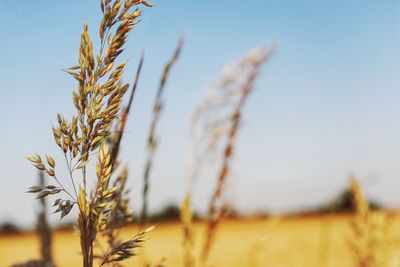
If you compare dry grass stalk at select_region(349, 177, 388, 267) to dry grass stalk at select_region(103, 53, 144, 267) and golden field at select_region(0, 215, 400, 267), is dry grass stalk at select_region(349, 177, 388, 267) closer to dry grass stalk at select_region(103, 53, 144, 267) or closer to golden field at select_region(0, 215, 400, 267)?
golden field at select_region(0, 215, 400, 267)

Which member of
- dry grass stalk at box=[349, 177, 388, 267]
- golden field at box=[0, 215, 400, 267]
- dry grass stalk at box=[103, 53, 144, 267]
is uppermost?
dry grass stalk at box=[103, 53, 144, 267]

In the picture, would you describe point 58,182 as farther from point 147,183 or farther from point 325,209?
point 325,209

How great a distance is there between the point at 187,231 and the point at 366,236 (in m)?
0.92

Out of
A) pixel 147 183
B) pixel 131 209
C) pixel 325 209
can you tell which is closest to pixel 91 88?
pixel 131 209

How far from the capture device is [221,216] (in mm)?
2053

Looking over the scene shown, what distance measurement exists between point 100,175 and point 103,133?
0.29 feet

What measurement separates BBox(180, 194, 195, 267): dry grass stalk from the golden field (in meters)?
0.08

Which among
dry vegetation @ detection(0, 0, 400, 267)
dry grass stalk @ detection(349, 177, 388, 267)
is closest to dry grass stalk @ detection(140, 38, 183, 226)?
dry vegetation @ detection(0, 0, 400, 267)

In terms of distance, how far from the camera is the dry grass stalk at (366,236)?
244cm

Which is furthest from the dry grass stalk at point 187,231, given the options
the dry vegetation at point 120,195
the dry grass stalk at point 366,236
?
the dry grass stalk at point 366,236

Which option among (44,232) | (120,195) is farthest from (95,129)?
(44,232)

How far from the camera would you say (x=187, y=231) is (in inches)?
75.8

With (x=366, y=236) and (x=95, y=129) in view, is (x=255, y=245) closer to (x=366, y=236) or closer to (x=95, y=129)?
(x=366, y=236)

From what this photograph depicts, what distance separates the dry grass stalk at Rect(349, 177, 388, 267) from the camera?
8.00ft
